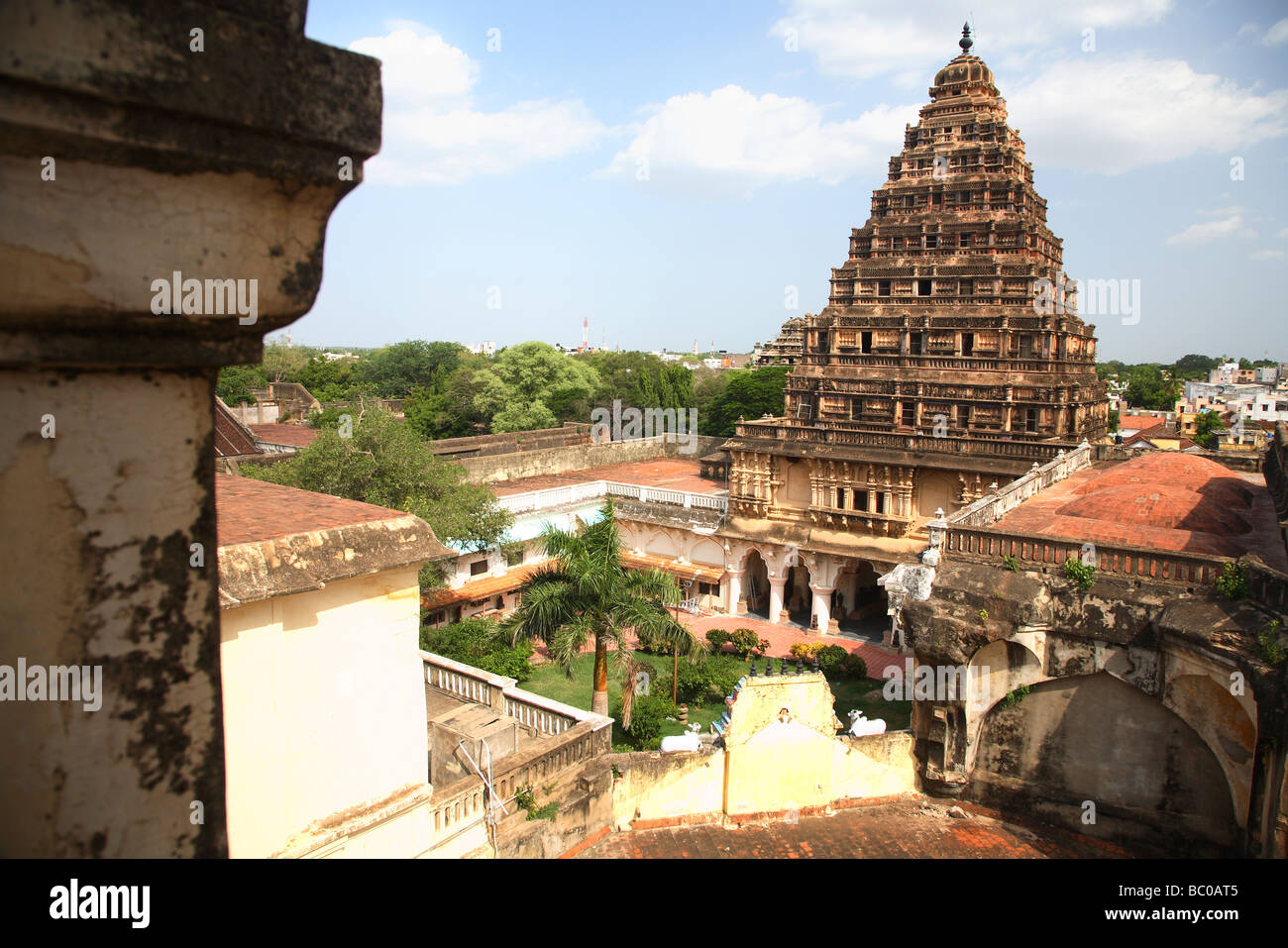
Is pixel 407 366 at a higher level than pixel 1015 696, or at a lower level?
higher

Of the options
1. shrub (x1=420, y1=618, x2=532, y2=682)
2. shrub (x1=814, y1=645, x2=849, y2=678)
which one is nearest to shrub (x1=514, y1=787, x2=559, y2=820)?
shrub (x1=420, y1=618, x2=532, y2=682)

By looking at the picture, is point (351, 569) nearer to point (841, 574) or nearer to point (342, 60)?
point (342, 60)

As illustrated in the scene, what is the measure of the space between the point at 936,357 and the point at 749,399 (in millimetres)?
29968

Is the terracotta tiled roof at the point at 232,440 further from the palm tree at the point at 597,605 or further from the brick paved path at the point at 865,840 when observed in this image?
the brick paved path at the point at 865,840

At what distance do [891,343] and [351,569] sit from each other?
25.4 metres

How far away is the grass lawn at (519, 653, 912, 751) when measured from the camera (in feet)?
59.0

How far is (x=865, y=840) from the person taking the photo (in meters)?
11.8

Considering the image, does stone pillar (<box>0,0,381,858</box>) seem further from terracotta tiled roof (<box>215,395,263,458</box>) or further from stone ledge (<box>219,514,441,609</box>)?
terracotta tiled roof (<box>215,395,263,458</box>)

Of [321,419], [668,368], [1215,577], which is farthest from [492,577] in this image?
[668,368]

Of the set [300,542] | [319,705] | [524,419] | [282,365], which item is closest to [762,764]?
[319,705]

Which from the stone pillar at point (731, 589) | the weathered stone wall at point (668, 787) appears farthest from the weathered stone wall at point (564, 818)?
the stone pillar at point (731, 589)

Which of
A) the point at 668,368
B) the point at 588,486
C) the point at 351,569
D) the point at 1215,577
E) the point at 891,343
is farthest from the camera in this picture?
the point at 668,368

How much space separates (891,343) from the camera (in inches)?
1147

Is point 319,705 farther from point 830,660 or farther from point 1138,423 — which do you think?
point 1138,423
